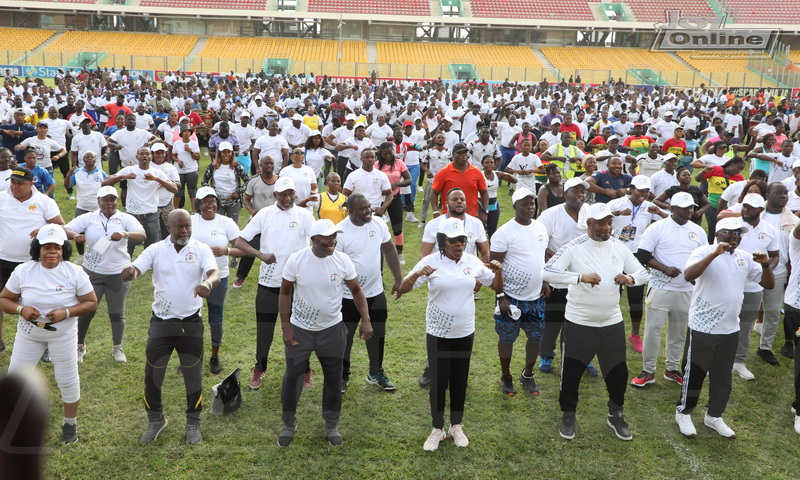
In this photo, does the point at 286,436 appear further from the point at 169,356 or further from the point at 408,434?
the point at 169,356

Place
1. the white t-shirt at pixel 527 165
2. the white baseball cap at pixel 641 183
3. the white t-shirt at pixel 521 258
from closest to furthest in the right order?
1. the white t-shirt at pixel 521 258
2. the white baseball cap at pixel 641 183
3. the white t-shirt at pixel 527 165

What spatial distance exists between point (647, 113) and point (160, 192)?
59.1ft

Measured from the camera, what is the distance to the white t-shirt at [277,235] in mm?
6109

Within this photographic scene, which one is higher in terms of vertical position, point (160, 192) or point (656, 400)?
point (160, 192)

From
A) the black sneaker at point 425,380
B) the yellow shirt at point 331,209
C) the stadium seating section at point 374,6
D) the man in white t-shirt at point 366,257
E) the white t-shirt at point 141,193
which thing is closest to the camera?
the man in white t-shirt at point 366,257

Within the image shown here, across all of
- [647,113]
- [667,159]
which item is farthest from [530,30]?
[667,159]

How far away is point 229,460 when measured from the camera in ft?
16.3

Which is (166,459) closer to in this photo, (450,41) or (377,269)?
(377,269)

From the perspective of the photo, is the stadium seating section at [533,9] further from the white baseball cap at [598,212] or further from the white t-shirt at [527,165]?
the white baseball cap at [598,212]

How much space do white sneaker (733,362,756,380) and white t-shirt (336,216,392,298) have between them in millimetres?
3600

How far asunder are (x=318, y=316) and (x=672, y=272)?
309 cm

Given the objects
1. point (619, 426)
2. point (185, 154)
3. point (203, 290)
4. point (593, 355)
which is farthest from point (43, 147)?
point (619, 426)

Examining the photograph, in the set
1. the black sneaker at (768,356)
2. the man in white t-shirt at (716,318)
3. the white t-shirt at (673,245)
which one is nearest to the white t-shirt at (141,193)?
the white t-shirt at (673,245)

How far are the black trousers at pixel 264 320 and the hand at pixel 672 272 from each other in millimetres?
3407
